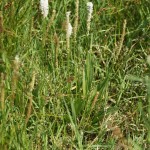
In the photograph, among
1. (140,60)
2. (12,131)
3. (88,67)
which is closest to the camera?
(12,131)

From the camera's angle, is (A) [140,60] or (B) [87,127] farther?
(A) [140,60]

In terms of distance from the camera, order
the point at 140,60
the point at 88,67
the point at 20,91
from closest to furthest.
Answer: the point at 20,91 → the point at 88,67 → the point at 140,60

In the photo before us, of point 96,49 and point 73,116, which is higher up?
point 96,49

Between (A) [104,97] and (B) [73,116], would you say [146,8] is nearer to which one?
(A) [104,97]

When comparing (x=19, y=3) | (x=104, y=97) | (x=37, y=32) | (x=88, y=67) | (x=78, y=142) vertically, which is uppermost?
(x=19, y=3)

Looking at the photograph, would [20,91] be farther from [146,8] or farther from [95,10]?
[146,8]

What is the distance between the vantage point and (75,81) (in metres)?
1.86

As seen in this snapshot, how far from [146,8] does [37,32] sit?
555 mm

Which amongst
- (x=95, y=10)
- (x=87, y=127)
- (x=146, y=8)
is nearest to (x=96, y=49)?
(x=95, y=10)

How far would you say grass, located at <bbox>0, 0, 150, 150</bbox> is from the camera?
5.44 feet

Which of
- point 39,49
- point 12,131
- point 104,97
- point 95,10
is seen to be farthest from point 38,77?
point 95,10

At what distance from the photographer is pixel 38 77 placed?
1.87 metres

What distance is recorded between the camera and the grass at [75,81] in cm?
166

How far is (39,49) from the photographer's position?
6.43 feet
